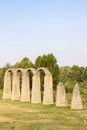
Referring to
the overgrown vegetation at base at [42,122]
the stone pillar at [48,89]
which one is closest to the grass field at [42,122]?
the overgrown vegetation at base at [42,122]

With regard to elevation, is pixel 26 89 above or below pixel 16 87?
below

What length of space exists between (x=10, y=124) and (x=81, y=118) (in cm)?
534

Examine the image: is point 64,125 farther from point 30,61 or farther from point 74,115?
point 30,61

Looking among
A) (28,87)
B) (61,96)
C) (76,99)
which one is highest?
(28,87)

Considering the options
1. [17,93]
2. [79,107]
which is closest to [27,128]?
[79,107]

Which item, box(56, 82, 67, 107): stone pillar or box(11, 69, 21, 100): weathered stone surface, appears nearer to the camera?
box(56, 82, 67, 107): stone pillar

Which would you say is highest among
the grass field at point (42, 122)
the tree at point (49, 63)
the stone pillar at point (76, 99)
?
the tree at point (49, 63)

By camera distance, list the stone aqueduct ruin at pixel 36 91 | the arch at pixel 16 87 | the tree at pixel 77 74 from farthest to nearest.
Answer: the tree at pixel 77 74 → the arch at pixel 16 87 → the stone aqueduct ruin at pixel 36 91

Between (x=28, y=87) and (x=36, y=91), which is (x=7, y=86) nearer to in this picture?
(x=28, y=87)

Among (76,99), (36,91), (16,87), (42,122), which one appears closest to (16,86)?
(16,87)

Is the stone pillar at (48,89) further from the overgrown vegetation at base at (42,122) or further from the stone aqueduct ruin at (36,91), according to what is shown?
the overgrown vegetation at base at (42,122)

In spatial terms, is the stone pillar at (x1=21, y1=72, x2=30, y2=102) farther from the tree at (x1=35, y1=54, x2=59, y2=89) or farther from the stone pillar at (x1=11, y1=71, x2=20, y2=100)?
the tree at (x1=35, y1=54, x2=59, y2=89)

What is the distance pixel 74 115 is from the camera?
2539 centimetres

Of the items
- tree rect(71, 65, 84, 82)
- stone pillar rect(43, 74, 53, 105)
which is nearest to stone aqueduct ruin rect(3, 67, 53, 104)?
stone pillar rect(43, 74, 53, 105)
